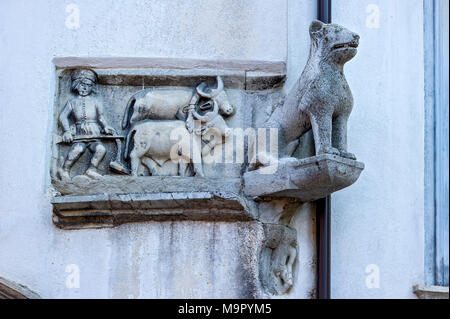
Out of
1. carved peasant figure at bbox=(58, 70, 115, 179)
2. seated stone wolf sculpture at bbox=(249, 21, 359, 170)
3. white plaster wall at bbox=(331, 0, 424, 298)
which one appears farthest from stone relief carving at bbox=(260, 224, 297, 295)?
carved peasant figure at bbox=(58, 70, 115, 179)

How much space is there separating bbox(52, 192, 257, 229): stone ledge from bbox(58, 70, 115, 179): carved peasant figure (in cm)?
25

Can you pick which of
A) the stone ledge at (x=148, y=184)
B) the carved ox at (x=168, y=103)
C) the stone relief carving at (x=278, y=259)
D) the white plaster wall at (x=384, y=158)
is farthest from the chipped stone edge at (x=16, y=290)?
the white plaster wall at (x=384, y=158)

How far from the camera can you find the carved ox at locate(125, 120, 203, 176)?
315 inches

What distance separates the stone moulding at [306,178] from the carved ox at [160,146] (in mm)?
431

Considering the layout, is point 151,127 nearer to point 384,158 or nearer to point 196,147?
point 196,147

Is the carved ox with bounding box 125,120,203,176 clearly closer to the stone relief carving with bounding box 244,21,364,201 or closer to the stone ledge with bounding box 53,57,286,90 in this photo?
the stone ledge with bounding box 53,57,286,90

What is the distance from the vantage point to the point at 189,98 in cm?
814

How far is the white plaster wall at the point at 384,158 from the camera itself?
310 inches

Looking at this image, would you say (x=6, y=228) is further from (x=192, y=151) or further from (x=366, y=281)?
(x=366, y=281)

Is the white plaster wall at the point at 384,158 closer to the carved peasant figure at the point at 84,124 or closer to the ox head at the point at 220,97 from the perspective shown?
the ox head at the point at 220,97

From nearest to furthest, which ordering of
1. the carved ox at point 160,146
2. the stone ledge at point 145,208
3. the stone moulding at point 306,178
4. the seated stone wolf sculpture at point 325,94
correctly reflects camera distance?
the stone moulding at point 306,178 < the seated stone wolf sculpture at point 325,94 < the stone ledge at point 145,208 < the carved ox at point 160,146
